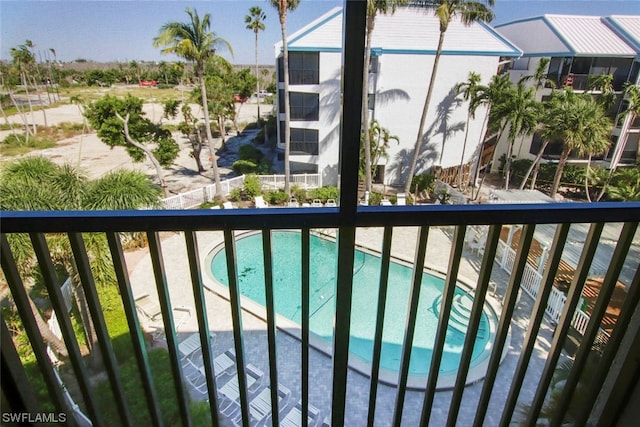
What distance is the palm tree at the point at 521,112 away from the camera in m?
7.63

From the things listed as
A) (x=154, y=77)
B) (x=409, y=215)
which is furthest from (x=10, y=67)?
(x=409, y=215)

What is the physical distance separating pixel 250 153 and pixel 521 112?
7.05 metres

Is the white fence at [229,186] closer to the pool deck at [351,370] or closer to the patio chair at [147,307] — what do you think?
the pool deck at [351,370]

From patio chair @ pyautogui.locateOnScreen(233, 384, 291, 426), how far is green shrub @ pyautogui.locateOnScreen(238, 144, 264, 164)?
694cm

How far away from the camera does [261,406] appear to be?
11.4 ft

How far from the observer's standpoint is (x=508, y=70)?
8828mm

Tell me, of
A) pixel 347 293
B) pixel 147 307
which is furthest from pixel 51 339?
pixel 347 293

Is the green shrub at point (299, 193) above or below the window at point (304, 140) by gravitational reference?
below

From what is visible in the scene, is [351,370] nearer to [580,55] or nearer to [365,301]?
[365,301]

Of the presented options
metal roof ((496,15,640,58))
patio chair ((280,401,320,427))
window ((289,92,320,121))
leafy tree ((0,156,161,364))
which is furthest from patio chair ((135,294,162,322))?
window ((289,92,320,121))

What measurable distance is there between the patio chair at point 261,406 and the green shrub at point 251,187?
578 centimetres

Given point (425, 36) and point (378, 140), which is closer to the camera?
point (425, 36)

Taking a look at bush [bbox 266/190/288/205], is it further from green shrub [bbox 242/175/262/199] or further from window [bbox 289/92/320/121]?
window [bbox 289/92/320/121]
